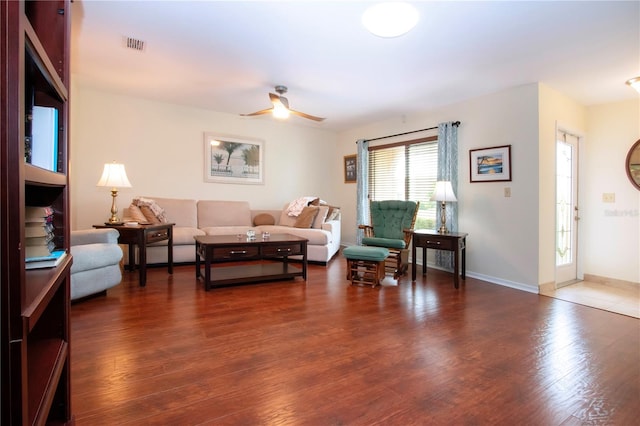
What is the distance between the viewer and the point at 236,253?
363 cm

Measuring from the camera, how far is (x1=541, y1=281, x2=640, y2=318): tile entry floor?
320 cm

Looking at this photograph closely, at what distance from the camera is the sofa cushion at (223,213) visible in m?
5.34

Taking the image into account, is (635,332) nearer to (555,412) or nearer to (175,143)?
(555,412)

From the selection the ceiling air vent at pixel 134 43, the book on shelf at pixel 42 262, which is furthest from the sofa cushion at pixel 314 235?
the book on shelf at pixel 42 262

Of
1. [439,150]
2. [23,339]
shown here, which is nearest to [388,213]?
[439,150]

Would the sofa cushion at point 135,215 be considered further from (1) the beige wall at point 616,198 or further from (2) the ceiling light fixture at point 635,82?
(1) the beige wall at point 616,198

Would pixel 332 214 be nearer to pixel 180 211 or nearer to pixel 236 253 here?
pixel 236 253

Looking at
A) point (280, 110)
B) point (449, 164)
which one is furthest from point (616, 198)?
point (280, 110)

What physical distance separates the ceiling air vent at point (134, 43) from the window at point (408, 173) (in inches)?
151

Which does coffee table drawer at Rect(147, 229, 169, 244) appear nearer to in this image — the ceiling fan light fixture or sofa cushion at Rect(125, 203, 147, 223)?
sofa cushion at Rect(125, 203, 147, 223)

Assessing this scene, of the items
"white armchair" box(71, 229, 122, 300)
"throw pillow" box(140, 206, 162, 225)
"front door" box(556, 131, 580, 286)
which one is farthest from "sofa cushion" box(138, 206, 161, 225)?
"front door" box(556, 131, 580, 286)

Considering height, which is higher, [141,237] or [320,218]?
[320,218]

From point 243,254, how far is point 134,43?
2.27 meters

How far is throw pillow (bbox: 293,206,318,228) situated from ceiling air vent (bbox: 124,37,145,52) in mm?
3109
